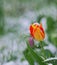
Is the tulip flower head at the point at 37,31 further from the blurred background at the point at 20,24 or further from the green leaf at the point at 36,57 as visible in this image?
the blurred background at the point at 20,24

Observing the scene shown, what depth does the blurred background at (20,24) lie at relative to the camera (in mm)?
3242

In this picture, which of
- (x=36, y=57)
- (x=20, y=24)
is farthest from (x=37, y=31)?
(x=20, y=24)

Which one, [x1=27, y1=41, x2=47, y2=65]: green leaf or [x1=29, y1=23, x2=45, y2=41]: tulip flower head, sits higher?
[x1=29, y1=23, x2=45, y2=41]: tulip flower head

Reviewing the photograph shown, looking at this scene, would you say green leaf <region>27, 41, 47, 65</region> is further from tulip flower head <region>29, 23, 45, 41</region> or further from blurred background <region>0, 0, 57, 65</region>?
blurred background <region>0, 0, 57, 65</region>

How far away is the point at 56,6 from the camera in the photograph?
6.09 metres

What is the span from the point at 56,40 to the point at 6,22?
235cm

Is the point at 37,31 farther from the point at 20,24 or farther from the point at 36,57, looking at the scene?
the point at 20,24

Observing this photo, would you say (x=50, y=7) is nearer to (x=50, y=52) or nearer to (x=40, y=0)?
(x=40, y=0)

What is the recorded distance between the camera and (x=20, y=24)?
523 cm

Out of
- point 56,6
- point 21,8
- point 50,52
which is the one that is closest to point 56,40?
point 50,52

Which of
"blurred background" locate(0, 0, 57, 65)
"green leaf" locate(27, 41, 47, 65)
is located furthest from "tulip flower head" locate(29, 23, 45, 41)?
"blurred background" locate(0, 0, 57, 65)

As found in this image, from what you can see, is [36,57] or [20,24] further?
[20,24]

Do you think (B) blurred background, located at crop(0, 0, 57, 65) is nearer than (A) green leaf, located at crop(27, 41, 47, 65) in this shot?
No

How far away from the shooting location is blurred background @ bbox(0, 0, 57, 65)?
3.24 metres
